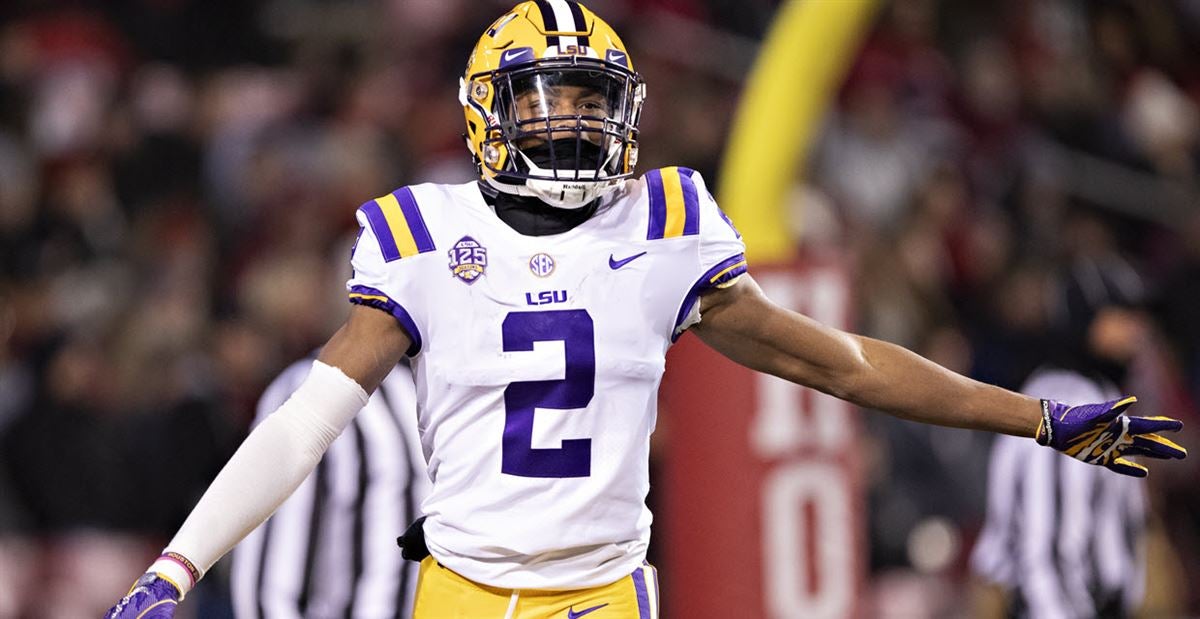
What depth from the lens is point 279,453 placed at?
2971 millimetres

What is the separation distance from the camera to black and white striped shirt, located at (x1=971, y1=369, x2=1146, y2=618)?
605 centimetres

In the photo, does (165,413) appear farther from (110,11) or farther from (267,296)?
(110,11)

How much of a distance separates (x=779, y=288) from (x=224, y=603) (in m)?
2.12

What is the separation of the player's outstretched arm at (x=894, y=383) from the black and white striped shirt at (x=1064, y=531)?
287cm

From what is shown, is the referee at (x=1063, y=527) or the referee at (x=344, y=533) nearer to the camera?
the referee at (x=344, y=533)

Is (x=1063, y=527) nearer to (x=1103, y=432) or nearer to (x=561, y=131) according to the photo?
(x=1103, y=432)

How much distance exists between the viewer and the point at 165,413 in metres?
6.69

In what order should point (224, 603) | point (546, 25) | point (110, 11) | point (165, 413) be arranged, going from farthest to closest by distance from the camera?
point (110, 11)
point (165, 413)
point (224, 603)
point (546, 25)

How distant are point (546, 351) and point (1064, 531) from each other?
3605 millimetres

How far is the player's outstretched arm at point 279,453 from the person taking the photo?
9.43ft

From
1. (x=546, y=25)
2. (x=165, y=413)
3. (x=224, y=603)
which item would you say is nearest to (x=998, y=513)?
(x=224, y=603)

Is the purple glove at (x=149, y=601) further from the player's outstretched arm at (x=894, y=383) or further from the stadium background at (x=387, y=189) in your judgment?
the stadium background at (x=387, y=189)

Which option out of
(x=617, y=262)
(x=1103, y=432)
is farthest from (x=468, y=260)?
(x=1103, y=432)

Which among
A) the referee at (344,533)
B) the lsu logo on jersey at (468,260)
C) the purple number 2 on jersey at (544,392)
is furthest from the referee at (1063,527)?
the lsu logo on jersey at (468,260)
